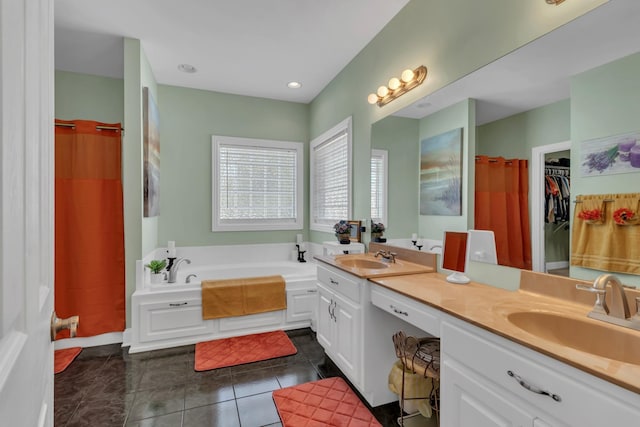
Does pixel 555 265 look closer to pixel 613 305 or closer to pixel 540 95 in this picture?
pixel 613 305

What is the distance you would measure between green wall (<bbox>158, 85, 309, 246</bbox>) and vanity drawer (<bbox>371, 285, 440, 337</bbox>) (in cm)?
255

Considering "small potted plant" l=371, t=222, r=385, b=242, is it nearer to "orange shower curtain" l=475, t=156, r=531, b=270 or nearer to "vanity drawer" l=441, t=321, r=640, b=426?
"orange shower curtain" l=475, t=156, r=531, b=270

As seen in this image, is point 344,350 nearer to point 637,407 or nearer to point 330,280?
point 330,280

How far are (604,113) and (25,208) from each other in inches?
69.5

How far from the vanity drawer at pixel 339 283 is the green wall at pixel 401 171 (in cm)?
59

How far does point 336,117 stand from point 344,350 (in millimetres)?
2409

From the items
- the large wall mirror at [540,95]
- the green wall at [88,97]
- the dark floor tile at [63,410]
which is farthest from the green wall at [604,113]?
the green wall at [88,97]

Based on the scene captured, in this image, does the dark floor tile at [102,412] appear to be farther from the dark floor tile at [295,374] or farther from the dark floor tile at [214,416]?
the dark floor tile at [295,374]

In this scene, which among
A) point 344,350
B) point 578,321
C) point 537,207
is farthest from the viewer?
point 344,350

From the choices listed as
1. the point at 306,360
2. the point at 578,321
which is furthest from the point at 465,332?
the point at 306,360

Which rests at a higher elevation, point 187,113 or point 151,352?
point 187,113

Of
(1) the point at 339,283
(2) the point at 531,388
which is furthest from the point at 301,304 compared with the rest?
(2) the point at 531,388

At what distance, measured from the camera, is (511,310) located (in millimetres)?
1244

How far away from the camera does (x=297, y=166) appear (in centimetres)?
423
